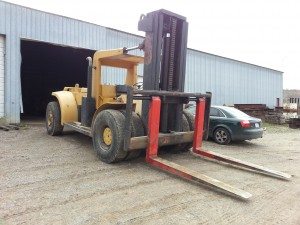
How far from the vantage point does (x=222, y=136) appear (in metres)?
11.6

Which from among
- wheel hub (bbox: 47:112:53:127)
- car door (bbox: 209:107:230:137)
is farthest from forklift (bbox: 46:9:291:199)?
car door (bbox: 209:107:230:137)

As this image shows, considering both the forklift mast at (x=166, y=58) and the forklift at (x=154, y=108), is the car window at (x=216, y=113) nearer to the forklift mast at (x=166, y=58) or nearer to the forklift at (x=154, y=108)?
the forklift at (x=154, y=108)

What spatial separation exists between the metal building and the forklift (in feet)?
8.35

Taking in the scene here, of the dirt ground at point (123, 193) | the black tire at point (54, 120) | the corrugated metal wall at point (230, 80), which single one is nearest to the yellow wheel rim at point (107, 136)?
the dirt ground at point (123, 193)

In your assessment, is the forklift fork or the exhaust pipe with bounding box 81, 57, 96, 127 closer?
the forklift fork

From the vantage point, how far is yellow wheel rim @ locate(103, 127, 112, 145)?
7.54 metres

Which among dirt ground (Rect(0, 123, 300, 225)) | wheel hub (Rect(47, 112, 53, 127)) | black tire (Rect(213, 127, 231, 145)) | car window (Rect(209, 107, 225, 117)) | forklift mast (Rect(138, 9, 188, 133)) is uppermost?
forklift mast (Rect(138, 9, 188, 133))

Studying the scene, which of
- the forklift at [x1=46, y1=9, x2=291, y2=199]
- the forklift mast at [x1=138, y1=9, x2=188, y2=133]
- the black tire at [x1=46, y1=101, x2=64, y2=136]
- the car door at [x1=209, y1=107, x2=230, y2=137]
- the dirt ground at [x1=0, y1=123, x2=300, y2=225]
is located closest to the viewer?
the dirt ground at [x1=0, y1=123, x2=300, y2=225]

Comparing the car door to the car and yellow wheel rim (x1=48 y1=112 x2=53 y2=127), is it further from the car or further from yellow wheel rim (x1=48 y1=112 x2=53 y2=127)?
yellow wheel rim (x1=48 y1=112 x2=53 y2=127)

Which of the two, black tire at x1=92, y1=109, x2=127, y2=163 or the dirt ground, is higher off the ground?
black tire at x1=92, y1=109, x2=127, y2=163

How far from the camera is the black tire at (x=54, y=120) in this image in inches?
412

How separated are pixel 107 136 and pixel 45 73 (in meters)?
18.0

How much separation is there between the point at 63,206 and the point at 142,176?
2.04 meters

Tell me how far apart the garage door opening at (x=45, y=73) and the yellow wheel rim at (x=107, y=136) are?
13.8 m
